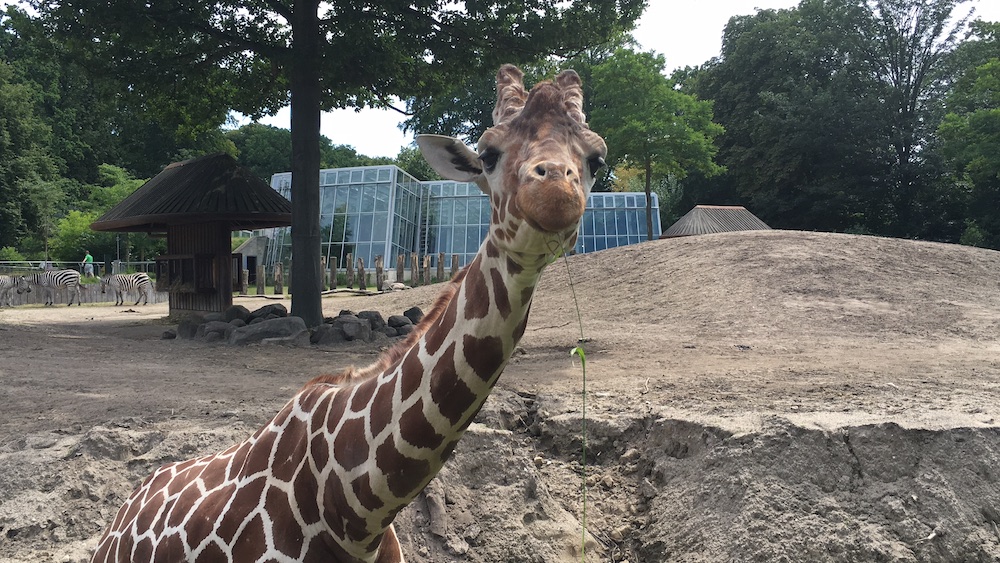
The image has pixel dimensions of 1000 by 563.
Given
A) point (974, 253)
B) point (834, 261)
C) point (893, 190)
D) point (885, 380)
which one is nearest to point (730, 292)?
point (834, 261)

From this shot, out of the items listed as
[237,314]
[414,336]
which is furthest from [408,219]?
[414,336]

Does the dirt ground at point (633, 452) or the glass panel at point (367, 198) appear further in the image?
the glass panel at point (367, 198)

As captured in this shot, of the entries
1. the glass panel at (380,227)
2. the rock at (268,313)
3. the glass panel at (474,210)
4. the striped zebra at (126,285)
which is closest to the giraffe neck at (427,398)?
the rock at (268,313)

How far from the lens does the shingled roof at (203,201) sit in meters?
14.8

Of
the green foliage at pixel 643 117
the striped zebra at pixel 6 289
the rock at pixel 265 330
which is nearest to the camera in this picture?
the rock at pixel 265 330

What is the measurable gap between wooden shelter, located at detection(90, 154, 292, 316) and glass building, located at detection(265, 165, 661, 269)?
17424 millimetres

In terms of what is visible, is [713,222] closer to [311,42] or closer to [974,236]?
→ [974,236]

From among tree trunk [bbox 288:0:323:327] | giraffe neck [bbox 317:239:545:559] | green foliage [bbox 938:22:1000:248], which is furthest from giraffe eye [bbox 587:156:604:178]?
green foliage [bbox 938:22:1000:248]

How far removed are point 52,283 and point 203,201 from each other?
15754 millimetres

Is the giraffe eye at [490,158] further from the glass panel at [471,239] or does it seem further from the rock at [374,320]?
Result: the glass panel at [471,239]

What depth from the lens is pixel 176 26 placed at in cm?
1273

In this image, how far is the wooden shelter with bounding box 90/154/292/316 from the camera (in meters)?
14.9

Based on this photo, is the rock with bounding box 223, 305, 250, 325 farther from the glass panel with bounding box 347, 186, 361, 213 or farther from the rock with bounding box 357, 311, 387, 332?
the glass panel with bounding box 347, 186, 361, 213

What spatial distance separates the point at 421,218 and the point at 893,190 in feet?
91.1
